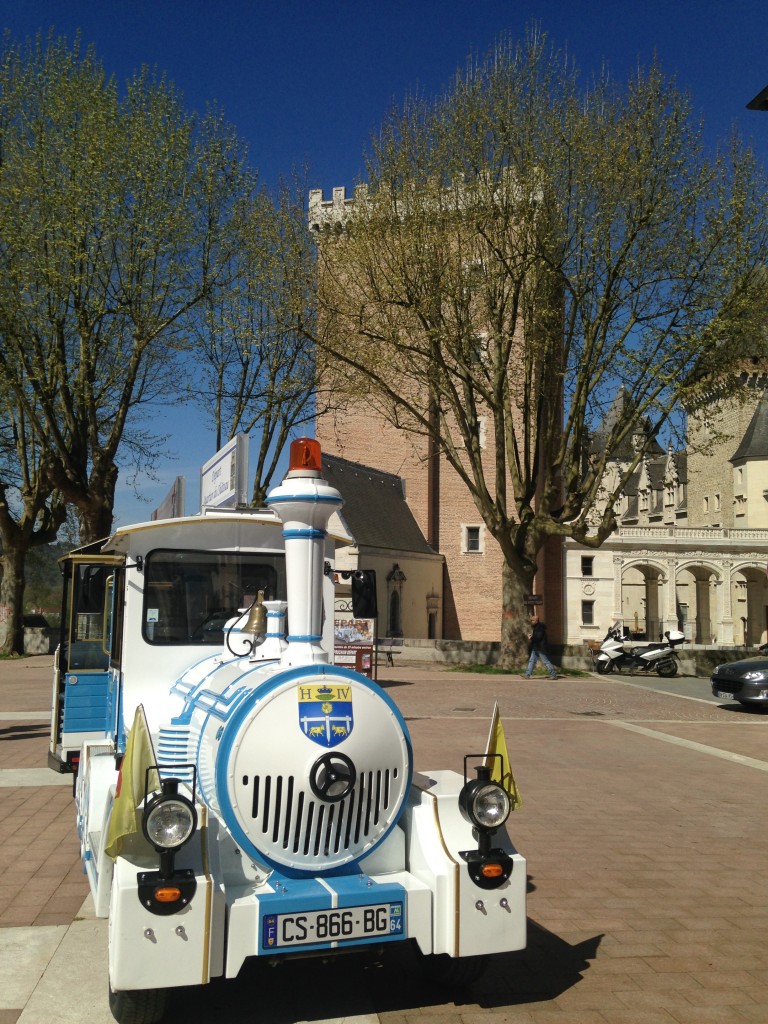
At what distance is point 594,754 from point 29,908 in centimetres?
787

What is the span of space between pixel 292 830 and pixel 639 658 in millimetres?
23954

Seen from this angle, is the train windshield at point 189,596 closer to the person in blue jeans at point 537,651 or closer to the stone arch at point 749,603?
the person in blue jeans at point 537,651

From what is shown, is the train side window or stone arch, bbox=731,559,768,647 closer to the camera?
the train side window

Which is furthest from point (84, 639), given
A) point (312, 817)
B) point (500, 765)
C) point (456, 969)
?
point (456, 969)

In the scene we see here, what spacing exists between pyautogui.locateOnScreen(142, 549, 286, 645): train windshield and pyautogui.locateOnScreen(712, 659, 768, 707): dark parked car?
13.2 metres

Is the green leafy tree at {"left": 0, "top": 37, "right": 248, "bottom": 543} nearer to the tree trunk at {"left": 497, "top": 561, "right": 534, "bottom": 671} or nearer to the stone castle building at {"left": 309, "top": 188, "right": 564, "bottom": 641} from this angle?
the tree trunk at {"left": 497, "top": 561, "right": 534, "bottom": 671}

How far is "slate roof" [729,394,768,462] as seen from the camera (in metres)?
74.1

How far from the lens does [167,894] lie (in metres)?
3.63

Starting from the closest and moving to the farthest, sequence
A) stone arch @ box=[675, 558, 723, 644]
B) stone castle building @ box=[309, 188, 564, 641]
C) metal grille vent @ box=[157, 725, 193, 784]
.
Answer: metal grille vent @ box=[157, 725, 193, 784] < stone castle building @ box=[309, 188, 564, 641] < stone arch @ box=[675, 558, 723, 644]

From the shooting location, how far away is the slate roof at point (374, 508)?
135ft

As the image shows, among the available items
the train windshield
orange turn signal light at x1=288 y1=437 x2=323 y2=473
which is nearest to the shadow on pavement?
the train windshield

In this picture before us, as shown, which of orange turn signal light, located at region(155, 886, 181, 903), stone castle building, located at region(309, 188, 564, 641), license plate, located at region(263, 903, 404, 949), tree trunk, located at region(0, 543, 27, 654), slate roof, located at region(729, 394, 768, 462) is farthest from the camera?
slate roof, located at region(729, 394, 768, 462)

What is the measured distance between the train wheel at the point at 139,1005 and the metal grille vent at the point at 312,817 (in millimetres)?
712

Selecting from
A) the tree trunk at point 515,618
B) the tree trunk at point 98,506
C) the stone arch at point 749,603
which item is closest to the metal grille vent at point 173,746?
the tree trunk at point 98,506
